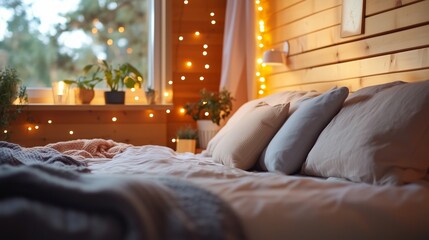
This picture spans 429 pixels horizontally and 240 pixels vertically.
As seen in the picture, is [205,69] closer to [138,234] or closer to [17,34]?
[17,34]

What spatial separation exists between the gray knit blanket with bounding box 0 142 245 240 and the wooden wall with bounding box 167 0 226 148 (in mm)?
2812

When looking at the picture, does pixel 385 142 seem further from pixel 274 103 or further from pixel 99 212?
pixel 274 103

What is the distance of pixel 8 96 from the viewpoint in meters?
3.18

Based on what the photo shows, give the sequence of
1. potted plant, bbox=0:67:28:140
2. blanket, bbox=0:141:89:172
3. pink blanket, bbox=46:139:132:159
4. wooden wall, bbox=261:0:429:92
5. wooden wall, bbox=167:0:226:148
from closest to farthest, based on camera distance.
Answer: blanket, bbox=0:141:89:172 < wooden wall, bbox=261:0:429:92 < pink blanket, bbox=46:139:132:159 < potted plant, bbox=0:67:28:140 < wooden wall, bbox=167:0:226:148

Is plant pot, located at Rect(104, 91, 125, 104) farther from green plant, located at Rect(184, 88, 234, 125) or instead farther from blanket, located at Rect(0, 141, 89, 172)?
blanket, located at Rect(0, 141, 89, 172)

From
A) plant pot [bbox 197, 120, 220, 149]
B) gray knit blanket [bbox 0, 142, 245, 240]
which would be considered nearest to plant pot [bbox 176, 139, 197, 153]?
plant pot [bbox 197, 120, 220, 149]

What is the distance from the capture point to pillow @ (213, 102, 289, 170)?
7.06 feet

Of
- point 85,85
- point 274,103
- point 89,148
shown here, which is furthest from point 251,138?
point 85,85

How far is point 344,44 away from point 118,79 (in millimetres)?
1751

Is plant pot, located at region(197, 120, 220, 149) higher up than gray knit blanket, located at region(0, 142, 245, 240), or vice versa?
gray knit blanket, located at region(0, 142, 245, 240)

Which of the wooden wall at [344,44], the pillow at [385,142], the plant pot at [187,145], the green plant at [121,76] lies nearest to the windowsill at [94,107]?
the green plant at [121,76]

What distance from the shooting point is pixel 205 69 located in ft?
13.1

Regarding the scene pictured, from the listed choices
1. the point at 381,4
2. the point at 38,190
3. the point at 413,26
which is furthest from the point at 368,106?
the point at 38,190

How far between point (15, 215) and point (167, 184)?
39 centimetres
